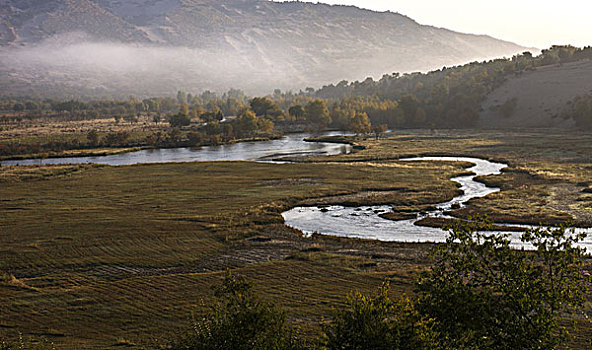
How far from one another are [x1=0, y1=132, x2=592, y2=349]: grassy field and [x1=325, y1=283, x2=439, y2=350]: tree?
1152cm

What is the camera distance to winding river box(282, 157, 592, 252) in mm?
55719

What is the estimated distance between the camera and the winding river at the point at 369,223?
55719 millimetres

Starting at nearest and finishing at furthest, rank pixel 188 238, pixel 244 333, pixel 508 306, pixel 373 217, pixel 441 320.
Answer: pixel 244 333 < pixel 508 306 < pixel 441 320 < pixel 188 238 < pixel 373 217

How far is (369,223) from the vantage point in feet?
204

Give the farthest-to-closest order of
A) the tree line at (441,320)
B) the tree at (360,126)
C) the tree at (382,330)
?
the tree at (360,126), the tree line at (441,320), the tree at (382,330)

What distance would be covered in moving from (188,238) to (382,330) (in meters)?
37.7

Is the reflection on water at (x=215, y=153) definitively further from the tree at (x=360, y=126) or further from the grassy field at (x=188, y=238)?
the grassy field at (x=188, y=238)

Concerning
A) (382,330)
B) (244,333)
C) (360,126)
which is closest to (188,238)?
(244,333)

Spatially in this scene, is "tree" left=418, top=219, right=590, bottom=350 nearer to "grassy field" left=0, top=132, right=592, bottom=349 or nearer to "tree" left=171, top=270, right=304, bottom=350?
"tree" left=171, top=270, right=304, bottom=350

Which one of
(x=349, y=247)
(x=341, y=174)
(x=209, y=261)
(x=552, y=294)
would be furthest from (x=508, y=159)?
(x=552, y=294)

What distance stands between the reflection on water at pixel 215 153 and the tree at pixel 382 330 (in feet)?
374


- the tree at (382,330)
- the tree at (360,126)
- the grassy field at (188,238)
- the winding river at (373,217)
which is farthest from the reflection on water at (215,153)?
the tree at (382,330)

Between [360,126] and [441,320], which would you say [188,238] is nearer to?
[441,320]

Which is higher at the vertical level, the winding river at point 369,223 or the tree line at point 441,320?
the tree line at point 441,320
